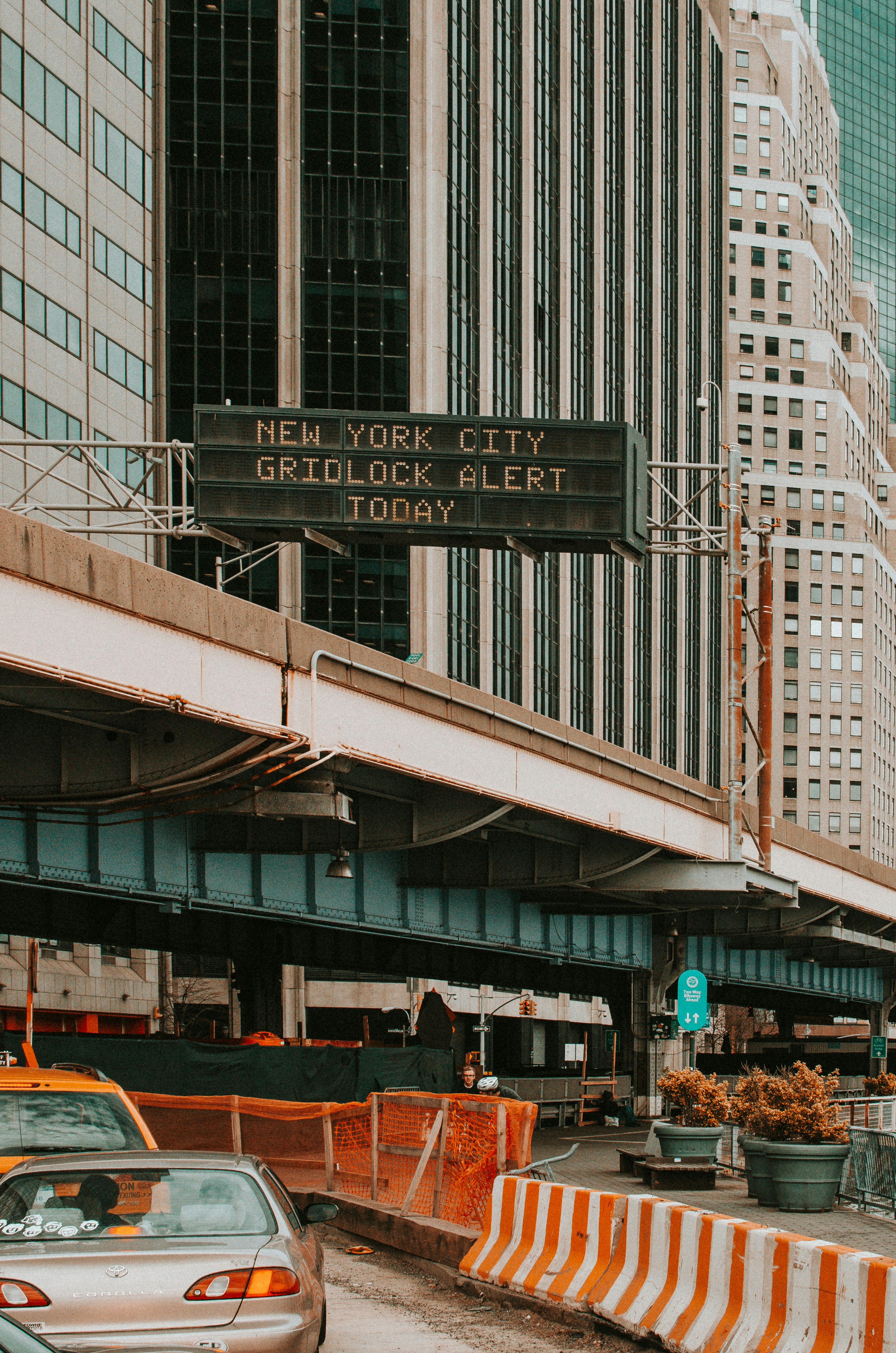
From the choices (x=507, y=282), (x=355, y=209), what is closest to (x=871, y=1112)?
(x=355, y=209)

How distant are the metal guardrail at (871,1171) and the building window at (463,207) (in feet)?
177

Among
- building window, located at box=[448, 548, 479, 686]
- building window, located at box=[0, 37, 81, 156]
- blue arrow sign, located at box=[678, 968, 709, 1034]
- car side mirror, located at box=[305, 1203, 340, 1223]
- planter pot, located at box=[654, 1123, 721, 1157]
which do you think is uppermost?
building window, located at box=[0, 37, 81, 156]

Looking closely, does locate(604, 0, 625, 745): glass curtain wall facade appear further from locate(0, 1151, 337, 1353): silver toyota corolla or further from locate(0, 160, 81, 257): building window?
locate(0, 1151, 337, 1353): silver toyota corolla

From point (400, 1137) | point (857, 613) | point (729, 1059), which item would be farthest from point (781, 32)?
point (400, 1137)

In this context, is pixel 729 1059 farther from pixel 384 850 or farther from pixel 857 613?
pixel 857 613

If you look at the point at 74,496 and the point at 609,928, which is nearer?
the point at 609,928

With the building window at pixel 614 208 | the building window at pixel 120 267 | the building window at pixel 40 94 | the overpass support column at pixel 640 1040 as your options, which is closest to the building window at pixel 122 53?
the building window at pixel 40 94

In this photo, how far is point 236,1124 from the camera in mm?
19672

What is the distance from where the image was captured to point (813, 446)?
5856 inches

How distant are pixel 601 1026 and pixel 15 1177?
97683mm

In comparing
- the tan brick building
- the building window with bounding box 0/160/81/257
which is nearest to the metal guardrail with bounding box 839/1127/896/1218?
the building window with bounding box 0/160/81/257

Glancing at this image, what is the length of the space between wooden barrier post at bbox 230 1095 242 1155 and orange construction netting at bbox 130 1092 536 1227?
2 cm

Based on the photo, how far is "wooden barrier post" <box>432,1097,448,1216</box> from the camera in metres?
15.3

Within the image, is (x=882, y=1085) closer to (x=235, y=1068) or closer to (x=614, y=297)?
(x=235, y=1068)
